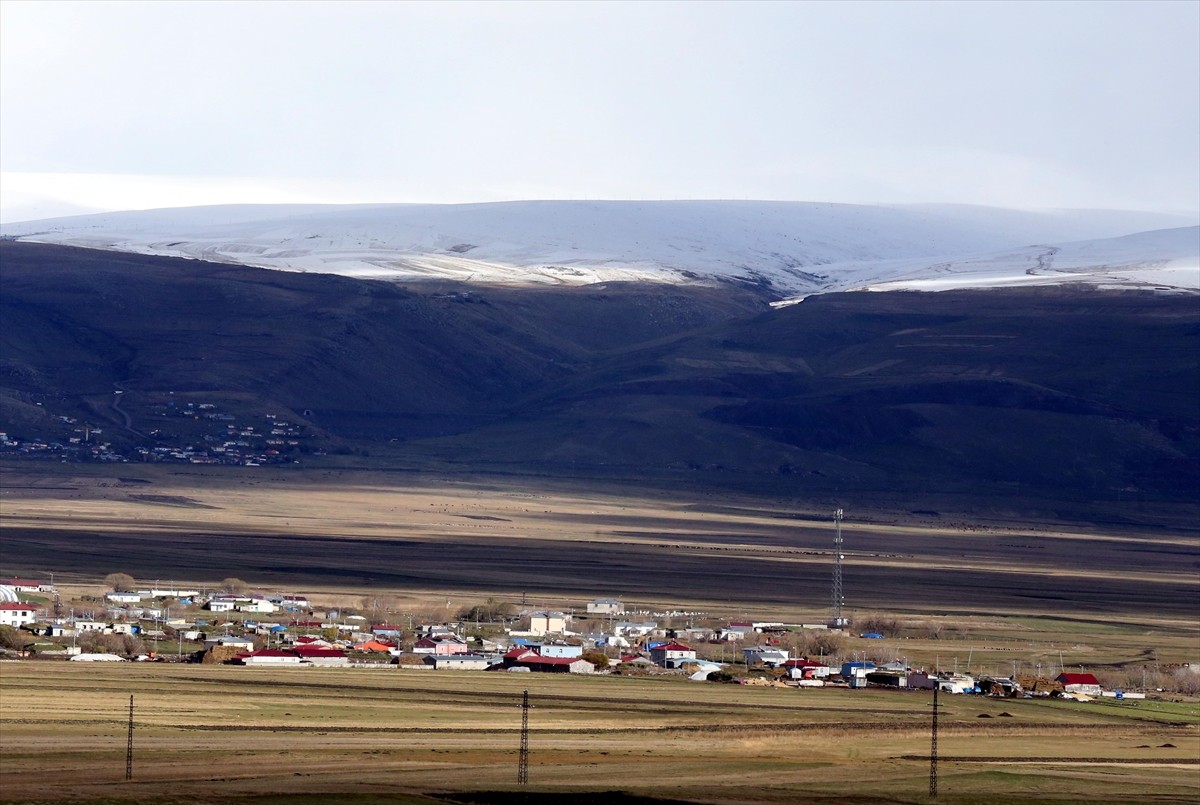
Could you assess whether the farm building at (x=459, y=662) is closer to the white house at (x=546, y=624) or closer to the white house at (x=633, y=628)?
the white house at (x=546, y=624)

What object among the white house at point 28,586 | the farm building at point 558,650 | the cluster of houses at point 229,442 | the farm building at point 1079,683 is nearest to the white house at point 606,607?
the farm building at point 558,650

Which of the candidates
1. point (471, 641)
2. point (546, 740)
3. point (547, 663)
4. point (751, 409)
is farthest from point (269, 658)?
point (751, 409)

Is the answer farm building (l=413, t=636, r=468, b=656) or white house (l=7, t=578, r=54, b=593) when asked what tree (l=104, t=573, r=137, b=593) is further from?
farm building (l=413, t=636, r=468, b=656)

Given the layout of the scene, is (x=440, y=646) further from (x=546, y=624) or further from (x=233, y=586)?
(x=233, y=586)

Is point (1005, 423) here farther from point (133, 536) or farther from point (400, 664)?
point (400, 664)

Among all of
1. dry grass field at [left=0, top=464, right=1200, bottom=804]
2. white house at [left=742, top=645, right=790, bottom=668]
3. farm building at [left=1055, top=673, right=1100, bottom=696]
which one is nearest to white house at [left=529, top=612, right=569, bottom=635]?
dry grass field at [left=0, top=464, right=1200, bottom=804]

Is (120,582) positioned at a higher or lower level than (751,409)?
higher

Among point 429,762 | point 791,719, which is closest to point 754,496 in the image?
point 791,719
